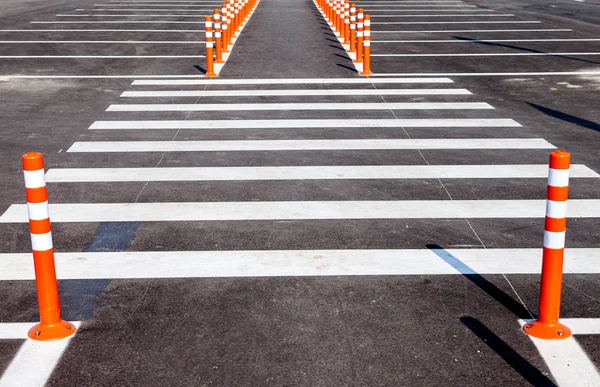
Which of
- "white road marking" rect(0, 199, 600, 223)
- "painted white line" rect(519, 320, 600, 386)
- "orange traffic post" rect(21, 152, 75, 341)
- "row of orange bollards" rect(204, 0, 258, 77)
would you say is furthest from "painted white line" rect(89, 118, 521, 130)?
"painted white line" rect(519, 320, 600, 386)

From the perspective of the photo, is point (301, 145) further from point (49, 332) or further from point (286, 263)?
point (49, 332)

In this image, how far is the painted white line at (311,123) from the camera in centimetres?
1147

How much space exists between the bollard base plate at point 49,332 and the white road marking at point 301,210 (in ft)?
7.89

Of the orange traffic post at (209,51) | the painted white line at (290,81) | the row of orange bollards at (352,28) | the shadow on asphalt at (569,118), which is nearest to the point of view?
the shadow on asphalt at (569,118)

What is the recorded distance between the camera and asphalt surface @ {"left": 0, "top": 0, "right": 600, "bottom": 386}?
488cm

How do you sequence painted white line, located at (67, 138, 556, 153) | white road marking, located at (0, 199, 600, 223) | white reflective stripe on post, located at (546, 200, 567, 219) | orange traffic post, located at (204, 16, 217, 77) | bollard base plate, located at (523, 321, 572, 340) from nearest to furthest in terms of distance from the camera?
white reflective stripe on post, located at (546, 200, 567, 219) → bollard base plate, located at (523, 321, 572, 340) → white road marking, located at (0, 199, 600, 223) → painted white line, located at (67, 138, 556, 153) → orange traffic post, located at (204, 16, 217, 77)

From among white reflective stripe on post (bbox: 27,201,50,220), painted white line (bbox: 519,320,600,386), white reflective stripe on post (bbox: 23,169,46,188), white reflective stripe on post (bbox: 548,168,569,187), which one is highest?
white reflective stripe on post (bbox: 23,169,46,188)

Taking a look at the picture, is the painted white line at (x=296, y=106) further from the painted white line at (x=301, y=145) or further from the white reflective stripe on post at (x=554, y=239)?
the white reflective stripe on post at (x=554, y=239)

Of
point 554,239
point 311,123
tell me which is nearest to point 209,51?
A: point 311,123

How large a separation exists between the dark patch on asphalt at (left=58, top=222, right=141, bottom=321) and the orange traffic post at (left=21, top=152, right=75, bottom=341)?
0.28 m

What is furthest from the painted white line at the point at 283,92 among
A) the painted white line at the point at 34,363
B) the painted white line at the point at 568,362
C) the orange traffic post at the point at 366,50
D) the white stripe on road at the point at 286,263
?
the painted white line at the point at 568,362

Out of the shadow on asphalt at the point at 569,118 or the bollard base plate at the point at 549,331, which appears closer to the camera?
the bollard base plate at the point at 549,331

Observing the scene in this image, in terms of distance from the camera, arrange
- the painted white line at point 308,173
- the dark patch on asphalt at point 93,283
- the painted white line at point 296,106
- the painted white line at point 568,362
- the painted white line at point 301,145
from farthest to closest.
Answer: the painted white line at point 296,106 < the painted white line at point 301,145 < the painted white line at point 308,173 < the dark patch on asphalt at point 93,283 < the painted white line at point 568,362

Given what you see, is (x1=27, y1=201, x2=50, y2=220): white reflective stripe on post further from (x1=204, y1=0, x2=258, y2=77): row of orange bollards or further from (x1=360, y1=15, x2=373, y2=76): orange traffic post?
(x1=360, y1=15, x2=373, y2=76): orange traffic post
